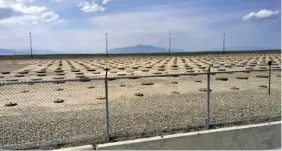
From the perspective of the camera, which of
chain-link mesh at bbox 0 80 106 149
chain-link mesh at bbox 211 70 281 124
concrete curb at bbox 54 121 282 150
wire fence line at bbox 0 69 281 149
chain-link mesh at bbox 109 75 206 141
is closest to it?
concrete curb at bbox 54 121 282 150

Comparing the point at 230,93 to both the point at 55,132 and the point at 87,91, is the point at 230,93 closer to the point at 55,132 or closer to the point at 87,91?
the point at 87,91

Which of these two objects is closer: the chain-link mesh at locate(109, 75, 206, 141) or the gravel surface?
the gravel surface

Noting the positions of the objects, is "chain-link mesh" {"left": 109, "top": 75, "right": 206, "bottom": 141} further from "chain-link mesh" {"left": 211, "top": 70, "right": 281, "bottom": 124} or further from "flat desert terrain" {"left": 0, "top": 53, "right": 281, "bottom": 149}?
"chain-link mesh" {"left": 211, "top": 70, "right": 281, "bottom": 124}

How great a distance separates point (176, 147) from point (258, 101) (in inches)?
207

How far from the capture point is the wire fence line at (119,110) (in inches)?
291

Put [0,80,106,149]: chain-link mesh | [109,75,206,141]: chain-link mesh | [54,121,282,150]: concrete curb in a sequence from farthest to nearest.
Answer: [109,75,206,141]: chain-link mesh < [0,80,106,149]: chain-link mesh < [54,121,282,150]: concrete curb

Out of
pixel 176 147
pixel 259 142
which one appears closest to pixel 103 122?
pixel 176 147

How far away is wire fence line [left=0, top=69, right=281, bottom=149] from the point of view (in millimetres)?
7395

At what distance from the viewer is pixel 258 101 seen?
36.8 feet

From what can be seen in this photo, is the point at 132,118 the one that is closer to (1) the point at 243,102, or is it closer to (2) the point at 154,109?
(2) the point at 154,109

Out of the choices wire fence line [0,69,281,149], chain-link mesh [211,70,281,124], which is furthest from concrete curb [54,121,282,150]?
chain-link mesh [211,70,281,124]

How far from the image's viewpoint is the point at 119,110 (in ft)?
32.3

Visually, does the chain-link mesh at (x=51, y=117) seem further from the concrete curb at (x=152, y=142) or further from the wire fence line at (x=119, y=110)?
the concrete curb at (x=152, y=142)

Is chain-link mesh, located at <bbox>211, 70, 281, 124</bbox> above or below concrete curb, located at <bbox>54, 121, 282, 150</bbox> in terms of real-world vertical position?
above
